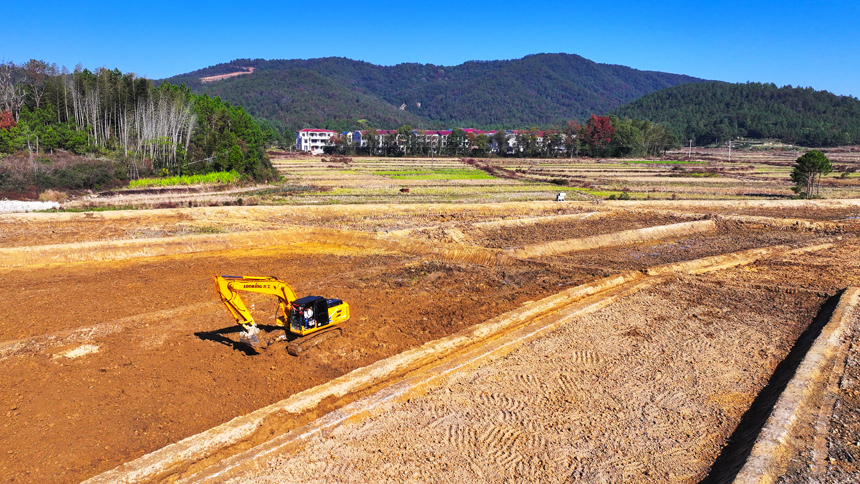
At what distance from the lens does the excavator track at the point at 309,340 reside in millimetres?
10680

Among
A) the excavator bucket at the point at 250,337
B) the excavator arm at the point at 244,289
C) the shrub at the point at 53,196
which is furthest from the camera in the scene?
the shrub at the point at 53,196

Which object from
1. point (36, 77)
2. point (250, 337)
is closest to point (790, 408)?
point (250, 337)

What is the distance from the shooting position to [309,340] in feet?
36.2

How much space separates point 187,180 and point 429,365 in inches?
1497

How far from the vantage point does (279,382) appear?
9.68m

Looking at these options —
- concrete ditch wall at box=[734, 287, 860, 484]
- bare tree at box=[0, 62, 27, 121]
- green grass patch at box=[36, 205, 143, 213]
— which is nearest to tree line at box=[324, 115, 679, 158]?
bare tree at box=[0, 62, 27, 121]

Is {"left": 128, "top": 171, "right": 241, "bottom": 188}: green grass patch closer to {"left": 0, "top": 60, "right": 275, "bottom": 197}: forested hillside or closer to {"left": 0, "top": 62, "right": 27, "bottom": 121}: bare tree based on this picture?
{"left": 0, "top": 60, "right": 275, "bottom": 197}: forested hillside

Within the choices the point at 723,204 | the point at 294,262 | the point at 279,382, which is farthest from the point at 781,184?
the point at 279,382

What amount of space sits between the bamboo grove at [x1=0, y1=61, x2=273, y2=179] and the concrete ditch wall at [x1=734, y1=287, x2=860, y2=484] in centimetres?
4349

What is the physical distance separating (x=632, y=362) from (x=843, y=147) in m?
156

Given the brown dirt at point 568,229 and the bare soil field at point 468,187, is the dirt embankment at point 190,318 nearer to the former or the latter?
the brown dirt at point 568,229

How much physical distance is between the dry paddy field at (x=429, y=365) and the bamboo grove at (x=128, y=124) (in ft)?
85.9

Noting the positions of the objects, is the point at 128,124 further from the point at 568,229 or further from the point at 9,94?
the point at 568,229

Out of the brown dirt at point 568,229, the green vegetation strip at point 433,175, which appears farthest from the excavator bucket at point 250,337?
the green vegetation strip at point 433,175
